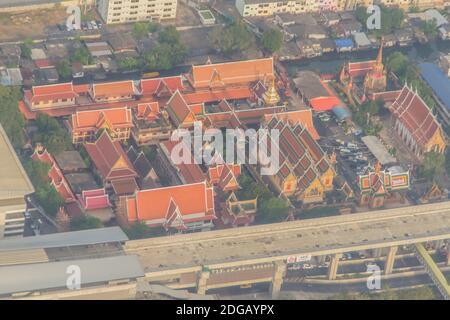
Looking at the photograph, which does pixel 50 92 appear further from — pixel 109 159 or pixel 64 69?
pixel 109 159

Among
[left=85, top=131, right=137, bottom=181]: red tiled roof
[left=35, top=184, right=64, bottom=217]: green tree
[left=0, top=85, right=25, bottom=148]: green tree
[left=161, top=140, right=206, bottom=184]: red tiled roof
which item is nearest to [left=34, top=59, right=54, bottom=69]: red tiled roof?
[left=0, top=85, right=25, bottom=148]: green tree

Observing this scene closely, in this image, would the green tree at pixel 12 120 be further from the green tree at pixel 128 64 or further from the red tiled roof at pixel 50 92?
the green tree at pixel 128 64

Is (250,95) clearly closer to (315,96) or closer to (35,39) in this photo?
(315,96)

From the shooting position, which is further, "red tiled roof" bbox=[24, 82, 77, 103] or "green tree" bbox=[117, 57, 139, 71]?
"green tree" bbox=[117, 57, 139, 71]

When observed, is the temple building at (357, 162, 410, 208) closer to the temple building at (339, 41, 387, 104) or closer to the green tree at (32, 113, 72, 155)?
the temple building at (339, 41, 387, 104)

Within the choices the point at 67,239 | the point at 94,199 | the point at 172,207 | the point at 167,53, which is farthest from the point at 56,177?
the point at 167,53

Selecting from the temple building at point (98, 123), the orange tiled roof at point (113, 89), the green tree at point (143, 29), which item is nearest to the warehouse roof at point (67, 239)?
the temple building at point (98, 123)

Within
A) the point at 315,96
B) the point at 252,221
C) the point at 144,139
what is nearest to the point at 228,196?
the point at 252,221
